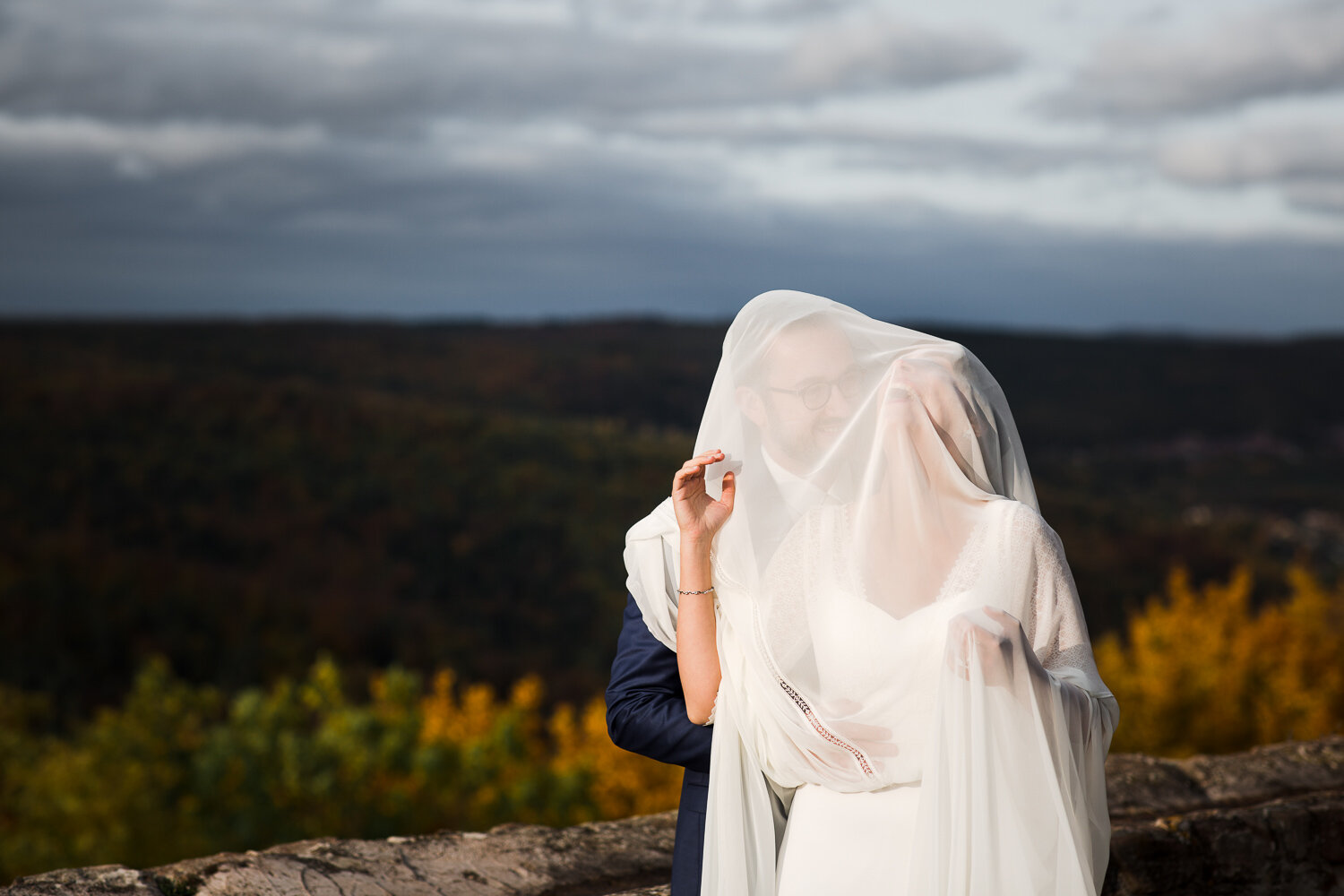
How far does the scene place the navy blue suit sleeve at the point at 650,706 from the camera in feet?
5.34

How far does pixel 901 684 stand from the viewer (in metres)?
1.47

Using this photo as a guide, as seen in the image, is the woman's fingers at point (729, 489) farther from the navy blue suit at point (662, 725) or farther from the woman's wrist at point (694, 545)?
the navy blue suit at point (662, 725)

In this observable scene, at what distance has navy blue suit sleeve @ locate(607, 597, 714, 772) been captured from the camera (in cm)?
163

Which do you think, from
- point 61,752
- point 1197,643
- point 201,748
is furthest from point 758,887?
point 1197,643

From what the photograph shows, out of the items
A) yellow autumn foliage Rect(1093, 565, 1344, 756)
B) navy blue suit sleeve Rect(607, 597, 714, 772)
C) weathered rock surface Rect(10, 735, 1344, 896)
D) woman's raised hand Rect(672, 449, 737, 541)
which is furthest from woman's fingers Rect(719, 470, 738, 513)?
yellow autumn foliage Rect(1093, 565, 1344, 756)

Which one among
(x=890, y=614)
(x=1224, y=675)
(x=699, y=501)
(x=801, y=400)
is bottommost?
(x=1224, y=675)

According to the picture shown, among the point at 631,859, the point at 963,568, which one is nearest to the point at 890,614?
the point at 963,568

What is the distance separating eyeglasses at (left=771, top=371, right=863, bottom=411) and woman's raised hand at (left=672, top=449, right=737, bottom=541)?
6.8 inches

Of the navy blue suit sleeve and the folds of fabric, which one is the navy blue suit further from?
the folds of fabric

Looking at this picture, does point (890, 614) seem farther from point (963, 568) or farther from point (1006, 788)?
point (1006, 788)

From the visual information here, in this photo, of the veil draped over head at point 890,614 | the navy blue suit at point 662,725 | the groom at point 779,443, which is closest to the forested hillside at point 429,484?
the navy blue suit at point 662,725

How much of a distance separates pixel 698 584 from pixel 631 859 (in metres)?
1.15

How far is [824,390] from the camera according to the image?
1616 mm

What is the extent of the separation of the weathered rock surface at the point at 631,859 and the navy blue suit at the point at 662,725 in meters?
0.49
